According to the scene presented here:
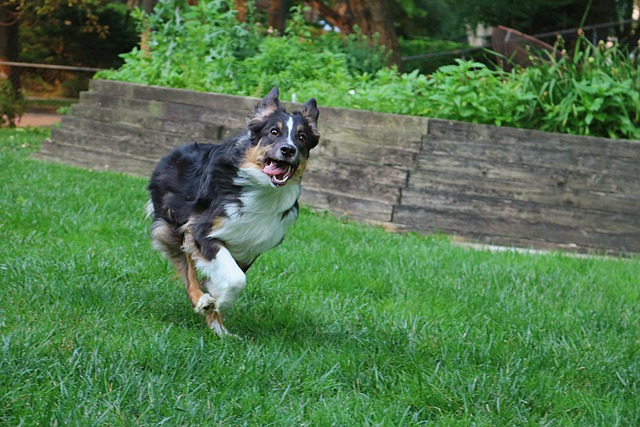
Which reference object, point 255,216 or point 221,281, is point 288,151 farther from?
point 221,281

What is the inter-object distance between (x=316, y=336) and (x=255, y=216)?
0.78 metres

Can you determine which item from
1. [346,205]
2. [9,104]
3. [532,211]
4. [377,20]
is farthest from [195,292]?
[9,104]

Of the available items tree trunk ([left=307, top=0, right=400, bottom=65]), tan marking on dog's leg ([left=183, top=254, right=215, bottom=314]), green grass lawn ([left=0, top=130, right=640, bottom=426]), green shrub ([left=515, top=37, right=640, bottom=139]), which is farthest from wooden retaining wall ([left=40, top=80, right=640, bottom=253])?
tree trunk ([left=307, top=0, right=400, bottom=65])

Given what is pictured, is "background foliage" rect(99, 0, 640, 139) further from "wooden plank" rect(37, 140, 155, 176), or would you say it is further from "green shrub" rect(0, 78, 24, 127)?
"green shrub" rect(0, 78, 24, 127)

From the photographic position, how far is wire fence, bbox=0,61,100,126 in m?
17.6

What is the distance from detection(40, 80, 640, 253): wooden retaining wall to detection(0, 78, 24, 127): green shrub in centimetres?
939

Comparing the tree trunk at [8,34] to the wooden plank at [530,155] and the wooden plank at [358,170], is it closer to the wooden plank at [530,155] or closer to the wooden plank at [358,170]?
the wooden plank at [358,170]

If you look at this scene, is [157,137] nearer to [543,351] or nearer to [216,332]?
[216,332]

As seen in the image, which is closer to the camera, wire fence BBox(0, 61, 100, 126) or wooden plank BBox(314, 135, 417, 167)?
wooden plank BBox(314, 135, 417, 167)

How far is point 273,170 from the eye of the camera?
477cm

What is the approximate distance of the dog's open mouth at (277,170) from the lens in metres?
4.76

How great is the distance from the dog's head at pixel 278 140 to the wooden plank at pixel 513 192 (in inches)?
150

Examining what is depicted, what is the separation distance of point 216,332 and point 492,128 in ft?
15.4

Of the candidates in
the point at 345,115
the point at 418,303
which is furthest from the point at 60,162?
the point at 418,303
